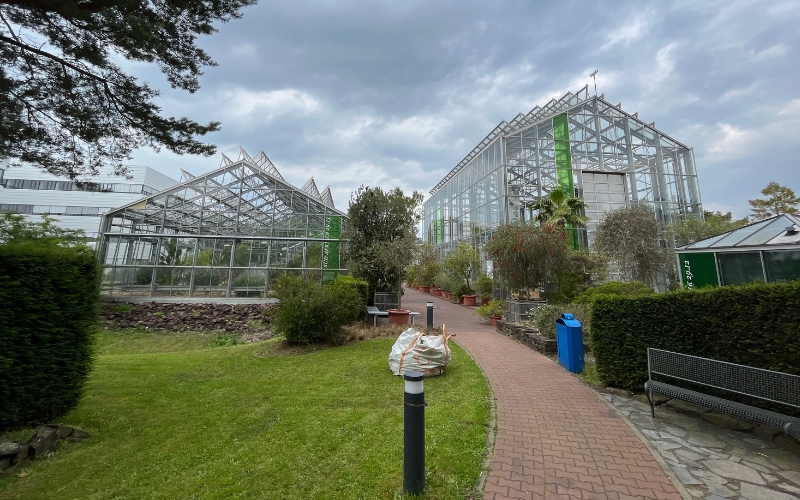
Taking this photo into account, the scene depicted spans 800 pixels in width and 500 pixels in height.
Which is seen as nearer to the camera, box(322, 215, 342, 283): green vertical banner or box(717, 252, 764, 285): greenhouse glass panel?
box(717, 252, 764, 285): greenhouse glass panel

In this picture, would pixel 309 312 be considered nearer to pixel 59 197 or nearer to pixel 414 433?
pixel 414 433

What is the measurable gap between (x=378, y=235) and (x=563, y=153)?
577 inches

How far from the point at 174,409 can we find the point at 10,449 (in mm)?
1593

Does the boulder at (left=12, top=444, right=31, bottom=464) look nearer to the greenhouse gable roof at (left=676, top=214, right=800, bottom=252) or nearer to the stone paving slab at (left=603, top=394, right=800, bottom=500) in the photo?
the stone paving slab at (left=603, top=394, right=800, bottom=500)

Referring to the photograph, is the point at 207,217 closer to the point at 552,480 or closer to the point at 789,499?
the point at 552,480

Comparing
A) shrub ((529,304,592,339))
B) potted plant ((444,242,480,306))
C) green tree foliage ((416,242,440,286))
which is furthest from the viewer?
green tree foliage ((416,242,440,286))

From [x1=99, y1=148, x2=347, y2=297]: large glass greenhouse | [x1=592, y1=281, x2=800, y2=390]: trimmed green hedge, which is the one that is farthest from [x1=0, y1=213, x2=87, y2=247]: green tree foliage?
[x1=99, y1=148, x2=347, y2=297]: large glass greenhouse

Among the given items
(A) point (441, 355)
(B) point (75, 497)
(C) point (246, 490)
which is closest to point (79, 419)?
(B) point (75, 497)

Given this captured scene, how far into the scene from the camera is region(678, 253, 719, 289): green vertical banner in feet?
34.2

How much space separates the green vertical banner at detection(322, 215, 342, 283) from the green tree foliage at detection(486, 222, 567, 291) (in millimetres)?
7945

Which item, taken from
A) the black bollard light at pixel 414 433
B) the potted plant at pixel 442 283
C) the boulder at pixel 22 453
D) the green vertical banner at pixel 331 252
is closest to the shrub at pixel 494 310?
the green vertical banner at pixel 331 252

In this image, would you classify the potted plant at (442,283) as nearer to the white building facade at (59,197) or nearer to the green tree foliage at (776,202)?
the green tree foliage at (776,202)

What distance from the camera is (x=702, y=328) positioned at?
168 inches

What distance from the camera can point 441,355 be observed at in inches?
241
